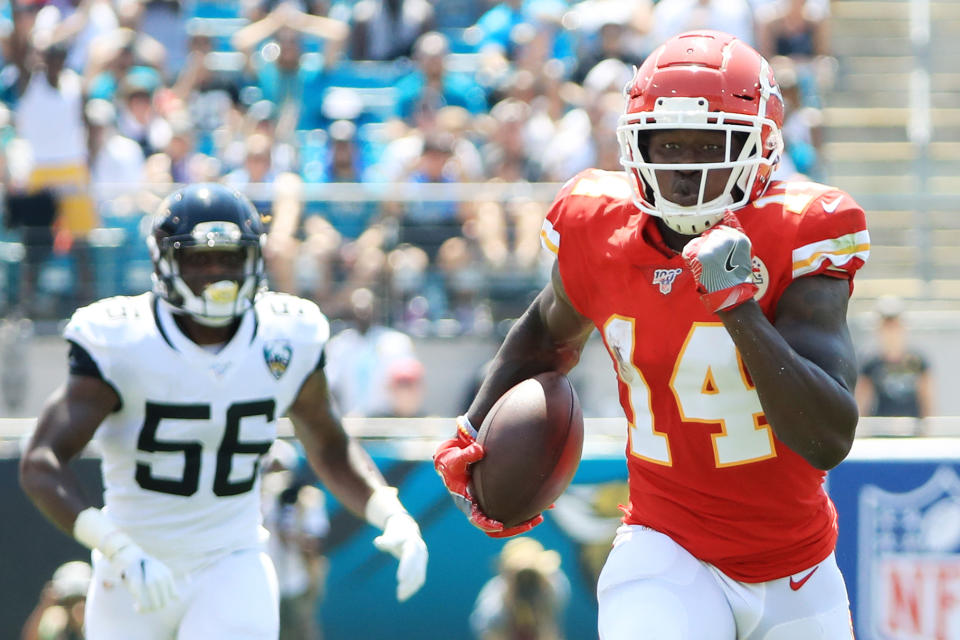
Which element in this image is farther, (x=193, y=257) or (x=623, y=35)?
(x=623, y=35)

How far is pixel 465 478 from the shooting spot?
3330mm

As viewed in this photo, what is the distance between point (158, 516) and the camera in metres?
3.92

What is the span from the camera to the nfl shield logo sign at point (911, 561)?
5723mm

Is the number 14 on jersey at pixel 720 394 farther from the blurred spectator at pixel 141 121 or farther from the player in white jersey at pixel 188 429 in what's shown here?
the blurred spectator at pixel 141 121

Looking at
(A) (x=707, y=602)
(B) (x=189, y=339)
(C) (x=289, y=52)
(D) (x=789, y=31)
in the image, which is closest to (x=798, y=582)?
(A) (x=707, y=602)

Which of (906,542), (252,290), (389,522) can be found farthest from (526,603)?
(252,290)

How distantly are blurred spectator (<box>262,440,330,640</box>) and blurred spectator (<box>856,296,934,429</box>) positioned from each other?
10.1 feet

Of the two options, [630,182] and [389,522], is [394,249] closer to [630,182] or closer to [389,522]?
[389,522]

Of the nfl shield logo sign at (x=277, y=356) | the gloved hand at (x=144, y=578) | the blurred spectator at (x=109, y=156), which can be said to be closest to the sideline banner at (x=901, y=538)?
the nfl shield logo sign at (x=277, y=356)

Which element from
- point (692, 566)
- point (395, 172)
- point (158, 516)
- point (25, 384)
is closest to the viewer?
point (692, 566)

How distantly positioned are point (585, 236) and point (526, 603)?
314cm

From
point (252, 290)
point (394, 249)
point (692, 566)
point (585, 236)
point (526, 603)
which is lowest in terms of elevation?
point (526, 603)

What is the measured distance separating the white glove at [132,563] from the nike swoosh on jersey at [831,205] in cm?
186

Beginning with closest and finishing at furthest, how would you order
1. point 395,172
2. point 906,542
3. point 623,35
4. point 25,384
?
point 906,542 < point 25,384 < point 395,172 < point 623,35
